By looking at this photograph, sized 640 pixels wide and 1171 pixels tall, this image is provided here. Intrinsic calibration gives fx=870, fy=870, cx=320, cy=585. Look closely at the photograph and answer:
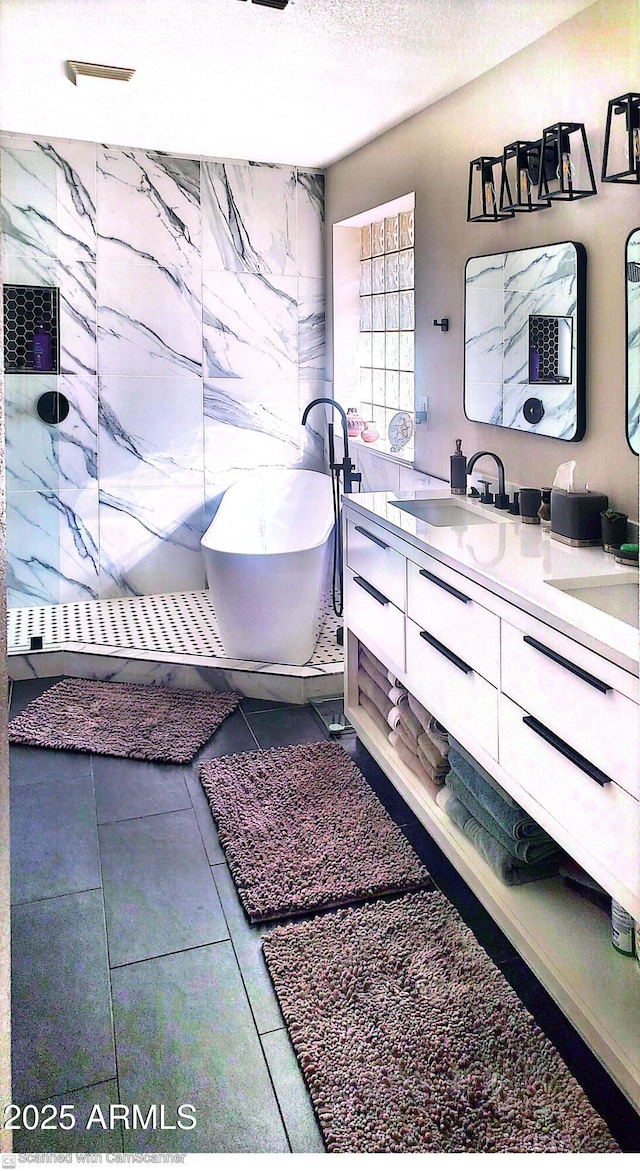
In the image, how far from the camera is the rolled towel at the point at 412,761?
8.62 feet

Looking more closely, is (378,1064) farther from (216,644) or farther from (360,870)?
(216,644)

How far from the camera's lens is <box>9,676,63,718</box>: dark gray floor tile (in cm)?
369

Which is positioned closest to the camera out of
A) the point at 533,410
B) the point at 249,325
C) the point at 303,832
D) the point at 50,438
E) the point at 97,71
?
the point at 303,832

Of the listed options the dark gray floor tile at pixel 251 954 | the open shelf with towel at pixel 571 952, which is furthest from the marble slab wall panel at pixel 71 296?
the open shelf with towel at pixel 571 952

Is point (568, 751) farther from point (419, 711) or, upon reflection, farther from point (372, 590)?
point (372, 590)

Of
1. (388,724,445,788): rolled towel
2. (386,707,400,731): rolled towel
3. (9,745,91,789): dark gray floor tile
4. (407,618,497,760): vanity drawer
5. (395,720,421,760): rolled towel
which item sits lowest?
(9,745,91,789): dark gray floor tile

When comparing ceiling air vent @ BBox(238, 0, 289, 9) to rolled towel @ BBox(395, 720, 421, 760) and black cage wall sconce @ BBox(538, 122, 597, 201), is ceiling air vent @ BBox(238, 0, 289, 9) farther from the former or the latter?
rolled towel @ BBox(395, 720, 421, 760)

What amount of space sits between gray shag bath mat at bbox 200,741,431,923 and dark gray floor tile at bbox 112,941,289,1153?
269 millimetres

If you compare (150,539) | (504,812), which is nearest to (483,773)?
(504,812)

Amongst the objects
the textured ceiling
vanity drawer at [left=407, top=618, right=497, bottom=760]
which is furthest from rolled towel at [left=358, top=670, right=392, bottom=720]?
the textured ceiling

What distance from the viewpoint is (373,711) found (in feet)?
10.5

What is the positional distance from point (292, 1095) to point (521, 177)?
2.70m

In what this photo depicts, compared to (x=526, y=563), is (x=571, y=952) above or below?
below

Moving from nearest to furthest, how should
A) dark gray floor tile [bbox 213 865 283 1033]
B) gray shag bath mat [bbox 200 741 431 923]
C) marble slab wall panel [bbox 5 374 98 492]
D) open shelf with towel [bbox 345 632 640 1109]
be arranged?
1. open shelf with towel [bbox 345 632 640 1109]
2. dark gray floor tile [bbox 213 865 283 1033]
3. gray shag bath mat [bbox 200 741 431 923]
4. marble slab wall panel [bbox 5 374 98 492]
